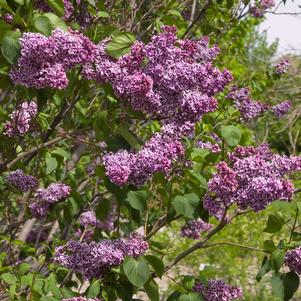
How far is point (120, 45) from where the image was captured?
2.11 metres

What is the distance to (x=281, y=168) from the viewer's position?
2258 millimetres

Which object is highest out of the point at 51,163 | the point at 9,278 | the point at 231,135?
the point at 231,135

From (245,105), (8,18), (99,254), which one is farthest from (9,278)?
(245,105)

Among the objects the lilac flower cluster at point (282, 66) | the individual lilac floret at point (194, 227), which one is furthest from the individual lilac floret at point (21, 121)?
the lilac flower cluster at point (282, 66)

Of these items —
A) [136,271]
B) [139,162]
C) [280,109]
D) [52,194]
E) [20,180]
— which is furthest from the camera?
[280,109]

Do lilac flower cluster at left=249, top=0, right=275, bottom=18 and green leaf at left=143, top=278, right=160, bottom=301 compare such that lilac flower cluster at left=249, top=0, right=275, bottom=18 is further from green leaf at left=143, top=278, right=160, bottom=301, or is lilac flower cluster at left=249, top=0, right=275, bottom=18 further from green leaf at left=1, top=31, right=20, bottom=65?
green leaf at left=1, top=31, right=20, bottom=65

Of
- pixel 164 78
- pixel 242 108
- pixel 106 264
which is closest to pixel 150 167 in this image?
pixel 164 78

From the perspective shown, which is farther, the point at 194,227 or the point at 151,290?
the point at 194,227

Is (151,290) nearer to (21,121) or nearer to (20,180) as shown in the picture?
(20,180)

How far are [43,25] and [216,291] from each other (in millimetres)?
1257

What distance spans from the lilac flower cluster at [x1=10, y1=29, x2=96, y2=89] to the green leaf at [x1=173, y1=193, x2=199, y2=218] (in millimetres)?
712

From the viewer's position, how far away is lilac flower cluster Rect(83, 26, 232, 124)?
2.04 metres

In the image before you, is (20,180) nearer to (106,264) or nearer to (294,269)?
(106,264)

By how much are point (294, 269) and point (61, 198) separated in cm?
123
